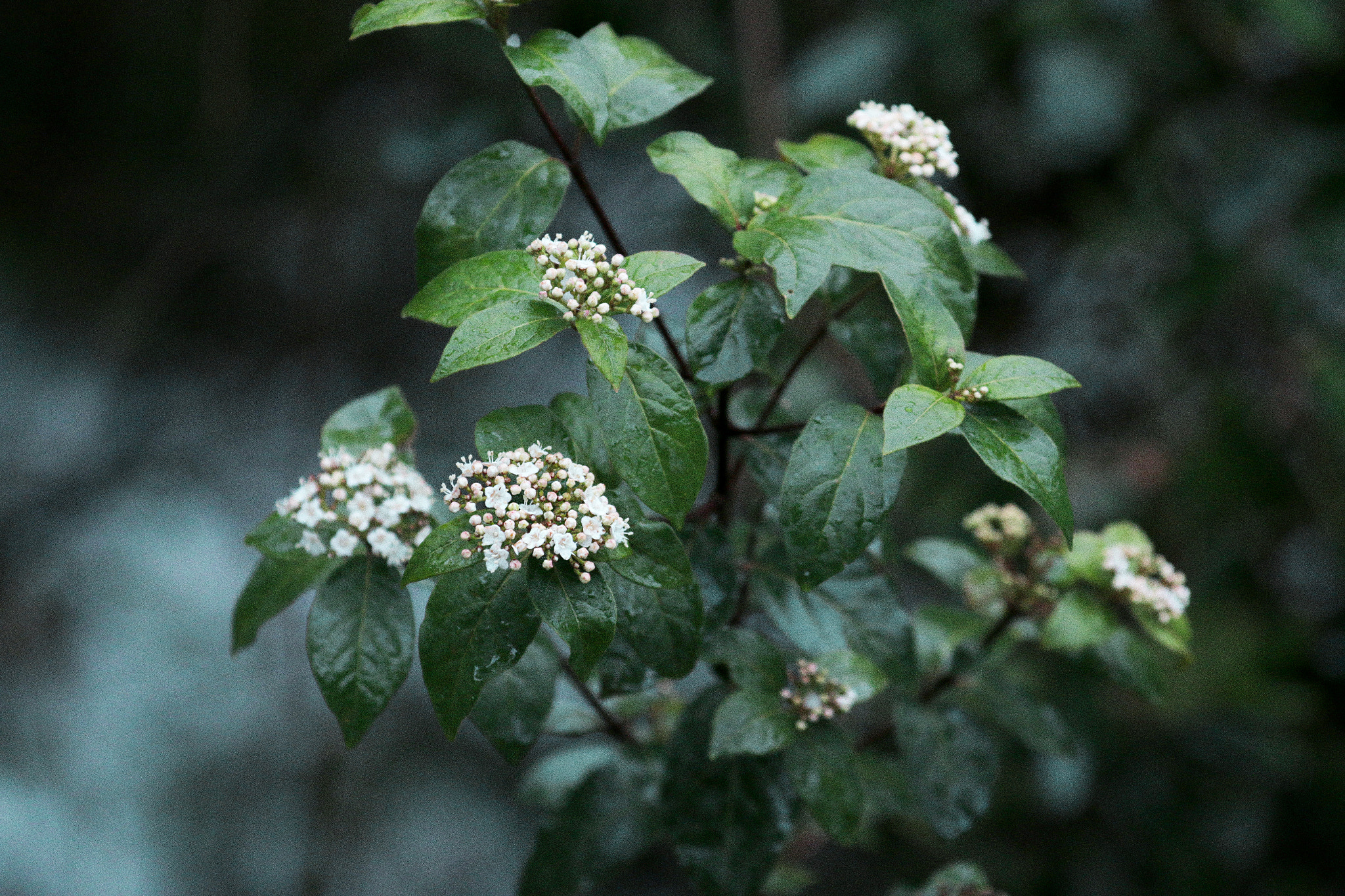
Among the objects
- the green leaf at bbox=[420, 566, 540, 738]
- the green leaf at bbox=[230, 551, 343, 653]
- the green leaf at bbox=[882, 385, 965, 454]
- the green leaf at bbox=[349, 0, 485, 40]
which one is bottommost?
the green leaf at bbox=[230, 551, 343, 653]

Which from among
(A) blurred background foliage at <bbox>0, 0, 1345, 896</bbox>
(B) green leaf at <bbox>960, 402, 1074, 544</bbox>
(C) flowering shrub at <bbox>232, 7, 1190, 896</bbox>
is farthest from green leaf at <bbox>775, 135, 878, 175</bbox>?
(A) blurred background foliage at <bbox>0, 0, 1345, 896</bbox>

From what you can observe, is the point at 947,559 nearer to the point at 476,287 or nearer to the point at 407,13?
the point at 476,287

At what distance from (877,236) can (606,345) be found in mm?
308

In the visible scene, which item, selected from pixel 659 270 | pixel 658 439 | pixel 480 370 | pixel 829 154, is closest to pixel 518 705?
pixel 658 439

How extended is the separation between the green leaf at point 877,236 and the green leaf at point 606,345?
0.15m

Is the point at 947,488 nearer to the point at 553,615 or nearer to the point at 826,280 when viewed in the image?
the point at 826,280

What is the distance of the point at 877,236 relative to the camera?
1.02 m

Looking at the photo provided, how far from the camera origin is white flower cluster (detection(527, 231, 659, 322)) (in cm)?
95

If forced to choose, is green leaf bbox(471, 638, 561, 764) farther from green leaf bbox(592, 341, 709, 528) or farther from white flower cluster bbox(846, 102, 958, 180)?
white flower cluster bbox(846, 102, 958, 180)

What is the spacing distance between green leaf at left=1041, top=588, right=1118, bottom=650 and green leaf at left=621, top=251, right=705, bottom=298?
0.73 meters

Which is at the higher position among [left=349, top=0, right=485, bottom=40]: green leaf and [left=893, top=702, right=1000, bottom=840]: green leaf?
[left=349, top=0, right=485, bottom=40]: green leaf

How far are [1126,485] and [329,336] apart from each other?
2.61m

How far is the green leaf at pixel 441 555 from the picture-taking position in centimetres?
93

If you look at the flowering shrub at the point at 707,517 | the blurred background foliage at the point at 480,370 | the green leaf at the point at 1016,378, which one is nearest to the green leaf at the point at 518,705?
the flowering shrub at the point at 707,517
